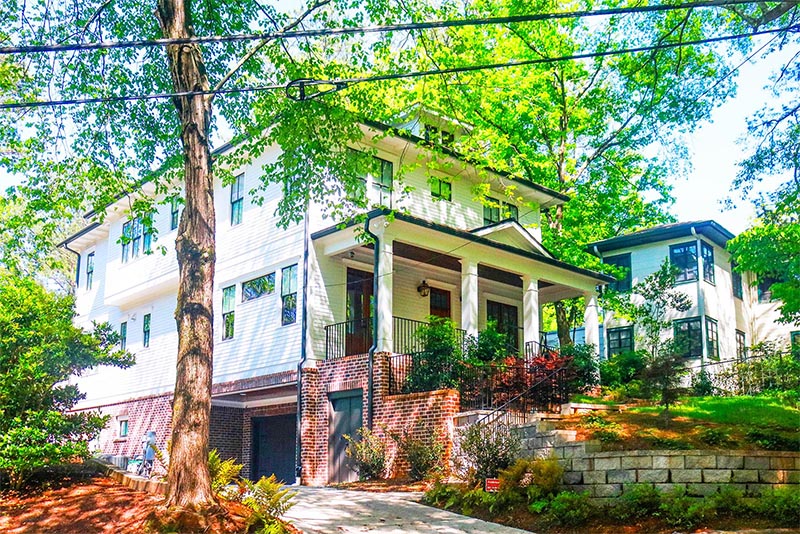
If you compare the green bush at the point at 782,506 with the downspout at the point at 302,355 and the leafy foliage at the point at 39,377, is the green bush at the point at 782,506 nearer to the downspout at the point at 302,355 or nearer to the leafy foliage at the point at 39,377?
the leafy foliage at the point at 39,377

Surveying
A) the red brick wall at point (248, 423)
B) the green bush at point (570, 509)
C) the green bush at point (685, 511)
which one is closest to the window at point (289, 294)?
the red brick wall at point (248, 423)

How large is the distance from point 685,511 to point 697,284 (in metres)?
21.9

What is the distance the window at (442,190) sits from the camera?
22.8m

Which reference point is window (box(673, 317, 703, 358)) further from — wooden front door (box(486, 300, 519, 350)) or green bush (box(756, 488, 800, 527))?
green bush (box(756, 488, 800, 527))

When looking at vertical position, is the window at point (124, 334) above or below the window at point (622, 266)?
below

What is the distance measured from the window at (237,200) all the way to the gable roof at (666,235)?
49.4ft

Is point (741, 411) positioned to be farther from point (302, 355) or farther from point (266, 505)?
point (302, 355)

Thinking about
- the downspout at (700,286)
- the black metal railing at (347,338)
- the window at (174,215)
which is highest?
the window at (174,215)

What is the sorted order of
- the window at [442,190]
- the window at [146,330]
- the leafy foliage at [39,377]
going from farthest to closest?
the window at [146,330]
the window at [442,190]
the leafy foliage at [39,377]

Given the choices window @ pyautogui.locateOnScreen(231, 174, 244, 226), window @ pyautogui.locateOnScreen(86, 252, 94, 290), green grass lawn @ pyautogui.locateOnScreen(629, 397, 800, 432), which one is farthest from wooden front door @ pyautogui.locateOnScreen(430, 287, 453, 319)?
window @ pyautogui.locateOnScreen(86, 252, 94, 290)

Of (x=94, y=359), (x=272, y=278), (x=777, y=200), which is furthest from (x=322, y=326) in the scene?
(x=777, y=200)

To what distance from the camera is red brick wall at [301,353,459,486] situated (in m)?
16.0

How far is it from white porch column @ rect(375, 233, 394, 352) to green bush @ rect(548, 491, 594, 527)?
23.3ft

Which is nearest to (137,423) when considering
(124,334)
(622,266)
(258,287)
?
(124,334)
